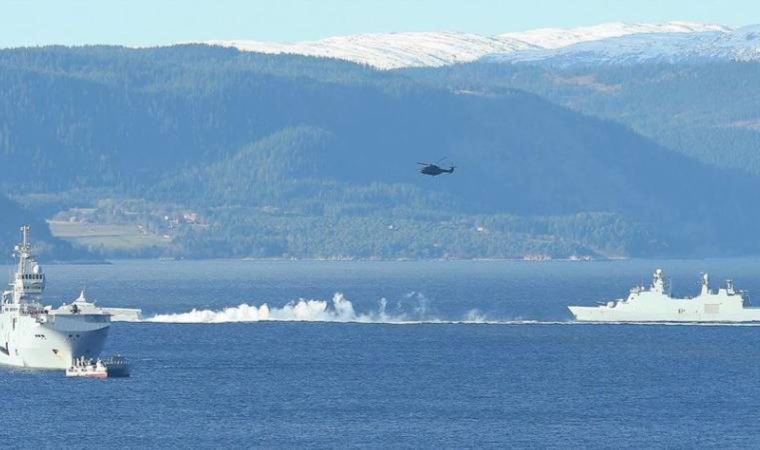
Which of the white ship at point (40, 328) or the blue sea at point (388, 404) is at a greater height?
the white ship at point (40, 328)

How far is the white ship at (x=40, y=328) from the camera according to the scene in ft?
577

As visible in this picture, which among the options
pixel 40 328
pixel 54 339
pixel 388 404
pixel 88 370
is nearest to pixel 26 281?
pixel 40 328

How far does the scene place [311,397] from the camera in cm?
16675

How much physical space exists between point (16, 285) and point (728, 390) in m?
55.4

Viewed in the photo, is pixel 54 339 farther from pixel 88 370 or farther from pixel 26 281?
pixel 26 281

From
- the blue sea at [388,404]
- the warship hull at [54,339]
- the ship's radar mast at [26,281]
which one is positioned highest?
the ship's radar mast at [26,281]

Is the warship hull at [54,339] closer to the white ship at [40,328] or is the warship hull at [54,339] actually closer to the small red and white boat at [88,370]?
the white ship at [40,328]

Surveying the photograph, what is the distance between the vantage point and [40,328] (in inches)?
6924

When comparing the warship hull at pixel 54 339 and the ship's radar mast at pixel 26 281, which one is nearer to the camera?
the warship hull at pixel 54 339

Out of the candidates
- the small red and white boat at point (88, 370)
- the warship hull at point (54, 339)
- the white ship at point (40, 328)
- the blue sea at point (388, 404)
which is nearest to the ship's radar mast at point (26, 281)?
the white ship at point (40, 328)

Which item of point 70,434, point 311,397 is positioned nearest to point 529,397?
point 311,397

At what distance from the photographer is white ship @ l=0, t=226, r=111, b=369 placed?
175875 mm

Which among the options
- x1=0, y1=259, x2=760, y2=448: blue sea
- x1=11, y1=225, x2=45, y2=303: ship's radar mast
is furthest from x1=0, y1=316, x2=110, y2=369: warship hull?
x1=11, y1=225, x2=45, y2=303: ship's radar mast

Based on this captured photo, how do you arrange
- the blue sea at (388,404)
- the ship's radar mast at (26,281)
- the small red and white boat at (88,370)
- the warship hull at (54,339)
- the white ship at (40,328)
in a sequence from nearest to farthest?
1. the blue sea at (388,404)
2. the small red and white boat at (88,370)
3. the warship hull at (54,339)
4. the white ship at (40,328)
5. the ship's radar mast at (26,281)
